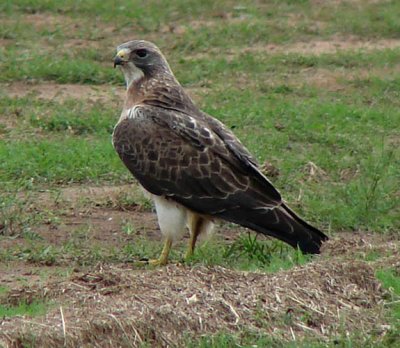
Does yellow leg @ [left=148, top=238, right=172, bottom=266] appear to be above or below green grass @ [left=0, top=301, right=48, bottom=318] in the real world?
below

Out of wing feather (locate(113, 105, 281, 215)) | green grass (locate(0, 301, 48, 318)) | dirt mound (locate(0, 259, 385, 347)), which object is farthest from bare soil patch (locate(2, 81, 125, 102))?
green grass (locate(0, 301, 48, 318))

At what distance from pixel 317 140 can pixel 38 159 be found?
8.56 feet

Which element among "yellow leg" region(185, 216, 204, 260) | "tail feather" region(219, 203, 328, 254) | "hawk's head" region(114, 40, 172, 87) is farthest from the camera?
"hawk's head" region(114, 40, 172, 87)

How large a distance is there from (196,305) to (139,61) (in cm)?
308

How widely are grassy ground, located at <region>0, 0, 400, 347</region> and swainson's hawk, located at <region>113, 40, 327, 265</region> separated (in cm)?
22

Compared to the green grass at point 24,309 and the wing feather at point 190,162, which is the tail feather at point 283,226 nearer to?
the wing feather at point 190,162

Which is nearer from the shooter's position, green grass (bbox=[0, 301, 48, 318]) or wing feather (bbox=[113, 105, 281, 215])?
green grass (bbox=[0, 301, 48, 318])

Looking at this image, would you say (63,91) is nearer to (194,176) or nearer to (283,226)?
(194,176)

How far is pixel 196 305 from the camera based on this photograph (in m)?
7.42

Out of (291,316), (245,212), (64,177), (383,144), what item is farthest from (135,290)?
(383,144)

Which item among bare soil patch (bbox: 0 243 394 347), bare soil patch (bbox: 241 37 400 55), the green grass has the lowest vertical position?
bare soil patch (bbox: 241 37 400 55)

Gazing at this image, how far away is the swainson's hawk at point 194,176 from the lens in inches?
363

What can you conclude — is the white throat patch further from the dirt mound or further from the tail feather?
the dirt mound

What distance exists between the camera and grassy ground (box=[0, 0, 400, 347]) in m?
8.88
